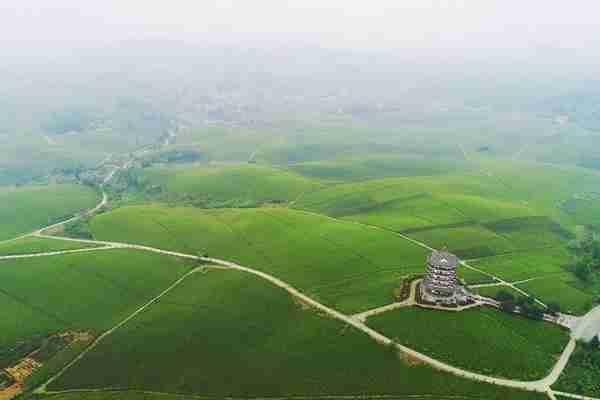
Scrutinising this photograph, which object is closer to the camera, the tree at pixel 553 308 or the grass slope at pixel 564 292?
the tree at pixel 553 308

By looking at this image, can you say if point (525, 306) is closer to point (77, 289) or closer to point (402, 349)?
point (402, 349)

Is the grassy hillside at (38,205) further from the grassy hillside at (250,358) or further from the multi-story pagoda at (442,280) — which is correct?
the multi-story pagoda at (442,280)

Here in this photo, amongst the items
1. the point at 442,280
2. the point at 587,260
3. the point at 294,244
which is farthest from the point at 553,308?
the point at 294,244

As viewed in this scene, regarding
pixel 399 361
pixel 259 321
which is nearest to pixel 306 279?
pixel 259 321

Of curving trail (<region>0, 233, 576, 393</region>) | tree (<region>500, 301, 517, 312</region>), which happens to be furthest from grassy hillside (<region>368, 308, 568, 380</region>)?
tree (<region>500, 301, 517, 312</region>)

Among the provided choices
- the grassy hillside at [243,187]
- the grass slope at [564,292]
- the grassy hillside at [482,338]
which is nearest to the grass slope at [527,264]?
the grass slope at [564,292]

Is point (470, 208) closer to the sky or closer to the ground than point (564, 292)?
closer to the sky
